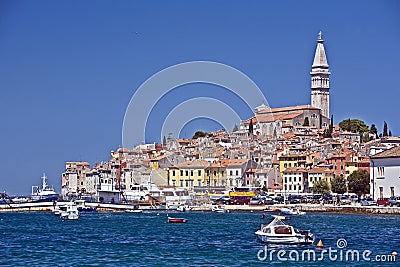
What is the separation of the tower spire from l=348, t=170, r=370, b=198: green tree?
56.9m

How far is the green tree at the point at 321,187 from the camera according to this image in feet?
246

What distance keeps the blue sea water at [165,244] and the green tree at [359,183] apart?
2614 cm

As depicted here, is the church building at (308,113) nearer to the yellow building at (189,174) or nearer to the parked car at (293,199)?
the yellow building at (189,174)

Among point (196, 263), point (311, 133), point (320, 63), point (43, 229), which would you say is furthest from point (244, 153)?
point (196, 263)

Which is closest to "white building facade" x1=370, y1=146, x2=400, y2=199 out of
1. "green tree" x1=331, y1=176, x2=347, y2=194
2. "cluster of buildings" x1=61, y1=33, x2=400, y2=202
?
"cluster of buildings" x1=61, y1=33, x2=400, y2=202

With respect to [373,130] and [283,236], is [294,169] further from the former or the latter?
[283,236]

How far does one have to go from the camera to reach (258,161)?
91.1m

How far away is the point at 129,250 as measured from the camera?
29.7 meters

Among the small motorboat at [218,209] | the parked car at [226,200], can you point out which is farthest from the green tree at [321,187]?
the small motorboat at [218,209]

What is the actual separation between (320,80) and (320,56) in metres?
3.53

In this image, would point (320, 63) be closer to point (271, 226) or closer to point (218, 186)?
point (218, 186)

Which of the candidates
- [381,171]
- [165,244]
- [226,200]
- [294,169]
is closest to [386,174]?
[381,171]

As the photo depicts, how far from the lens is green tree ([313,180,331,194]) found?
75.0 m

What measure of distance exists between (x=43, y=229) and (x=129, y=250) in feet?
45.8
